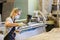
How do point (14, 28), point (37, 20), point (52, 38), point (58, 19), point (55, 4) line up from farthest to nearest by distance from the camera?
point (55, 4) < point (58, 19) < point (37, 20) < point (52, 38) < point (14, 28)

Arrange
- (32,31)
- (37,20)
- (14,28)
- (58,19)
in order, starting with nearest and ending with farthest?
1. (14,28)
2. (32,31)
3. (37,20)
4. (58,19)

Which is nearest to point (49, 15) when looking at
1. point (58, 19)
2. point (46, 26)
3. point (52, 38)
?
point (58, 19)

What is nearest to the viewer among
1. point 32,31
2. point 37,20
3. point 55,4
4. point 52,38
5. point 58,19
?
point 52,38

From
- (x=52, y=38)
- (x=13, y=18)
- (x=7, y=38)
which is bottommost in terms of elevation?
(x=52, y=38)

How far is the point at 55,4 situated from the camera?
26.3 ft

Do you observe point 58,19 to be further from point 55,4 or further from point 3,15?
point 3,15

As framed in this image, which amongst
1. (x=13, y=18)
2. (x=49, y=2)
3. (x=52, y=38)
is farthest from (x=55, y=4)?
(x=13, y=18)

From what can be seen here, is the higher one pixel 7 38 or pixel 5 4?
pixel 5 4

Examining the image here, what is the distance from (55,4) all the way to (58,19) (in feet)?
3.03

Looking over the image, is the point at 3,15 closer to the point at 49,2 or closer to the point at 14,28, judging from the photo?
the point at 49,2

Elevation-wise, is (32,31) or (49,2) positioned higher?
(49,2)

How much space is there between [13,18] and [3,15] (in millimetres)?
4534

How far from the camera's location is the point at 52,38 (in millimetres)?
5094

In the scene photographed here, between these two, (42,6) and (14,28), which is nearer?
(14,28)
